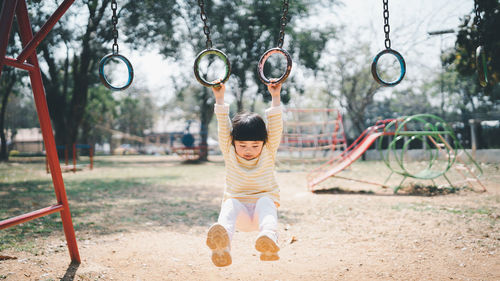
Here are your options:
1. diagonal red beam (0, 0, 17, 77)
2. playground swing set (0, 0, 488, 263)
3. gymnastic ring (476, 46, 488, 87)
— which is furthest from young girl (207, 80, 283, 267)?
gymnastic ring (476, 46, 488, 87)

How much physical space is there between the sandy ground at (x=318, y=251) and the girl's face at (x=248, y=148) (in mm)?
1253

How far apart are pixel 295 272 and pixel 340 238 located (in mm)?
1397

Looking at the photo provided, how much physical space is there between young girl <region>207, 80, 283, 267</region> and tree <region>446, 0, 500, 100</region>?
147 inches

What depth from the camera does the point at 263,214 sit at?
8.94 ft

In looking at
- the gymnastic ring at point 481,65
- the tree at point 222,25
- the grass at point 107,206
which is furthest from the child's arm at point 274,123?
the tree at point 222,25

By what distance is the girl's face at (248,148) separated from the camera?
2.95 metres

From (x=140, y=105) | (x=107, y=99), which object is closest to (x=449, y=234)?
(x=107, y=99)

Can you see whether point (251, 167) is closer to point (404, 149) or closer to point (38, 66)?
point (38, 66)

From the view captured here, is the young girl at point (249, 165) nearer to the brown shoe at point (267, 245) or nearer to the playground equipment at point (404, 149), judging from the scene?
the brown shoe at point (267, 245)

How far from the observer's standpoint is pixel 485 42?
18.7 ft

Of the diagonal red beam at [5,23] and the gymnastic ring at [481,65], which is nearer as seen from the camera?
the diagonal red beam at [5,23]

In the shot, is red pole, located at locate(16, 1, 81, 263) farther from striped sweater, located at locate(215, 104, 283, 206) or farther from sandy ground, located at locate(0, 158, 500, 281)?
striped sweater, located at locate(215, 104, 283, 206)

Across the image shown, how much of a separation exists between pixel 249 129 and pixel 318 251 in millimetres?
2042

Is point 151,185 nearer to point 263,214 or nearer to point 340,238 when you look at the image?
point 340,238
